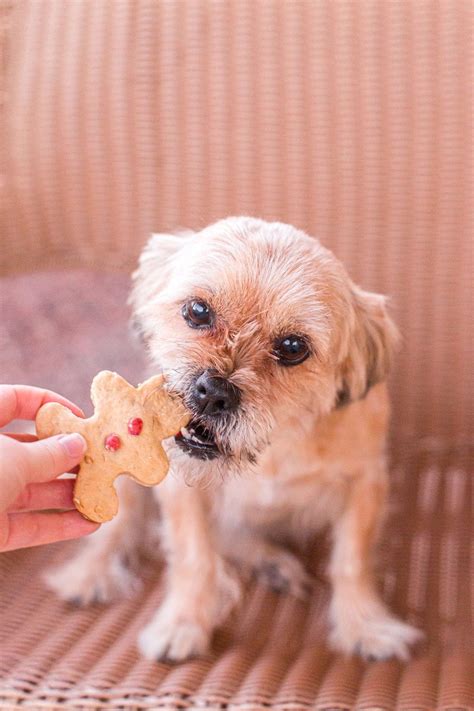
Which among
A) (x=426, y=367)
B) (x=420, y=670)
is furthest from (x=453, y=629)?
(x=426, y=367)

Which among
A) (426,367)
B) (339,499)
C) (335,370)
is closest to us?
(335,370)

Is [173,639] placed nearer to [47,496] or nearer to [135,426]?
[47,496]

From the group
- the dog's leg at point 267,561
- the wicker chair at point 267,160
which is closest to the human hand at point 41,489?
the wicker chair at point 267,160

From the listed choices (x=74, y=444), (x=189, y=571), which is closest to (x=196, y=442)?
(x=74, y=444)

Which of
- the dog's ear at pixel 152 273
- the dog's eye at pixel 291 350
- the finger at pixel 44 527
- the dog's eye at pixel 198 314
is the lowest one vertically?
the finger at pixel 44 527

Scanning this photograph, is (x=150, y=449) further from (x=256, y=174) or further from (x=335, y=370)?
(x=256, y=174)

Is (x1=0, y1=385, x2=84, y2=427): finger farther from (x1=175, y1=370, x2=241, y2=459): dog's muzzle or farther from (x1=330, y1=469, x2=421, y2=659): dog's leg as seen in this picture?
(x1=330, y1=469, x2=421, y2=659): dog's leg

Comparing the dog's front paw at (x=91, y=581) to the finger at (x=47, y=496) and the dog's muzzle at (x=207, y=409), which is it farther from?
the dog's muzzle at (x=207, y=409)
